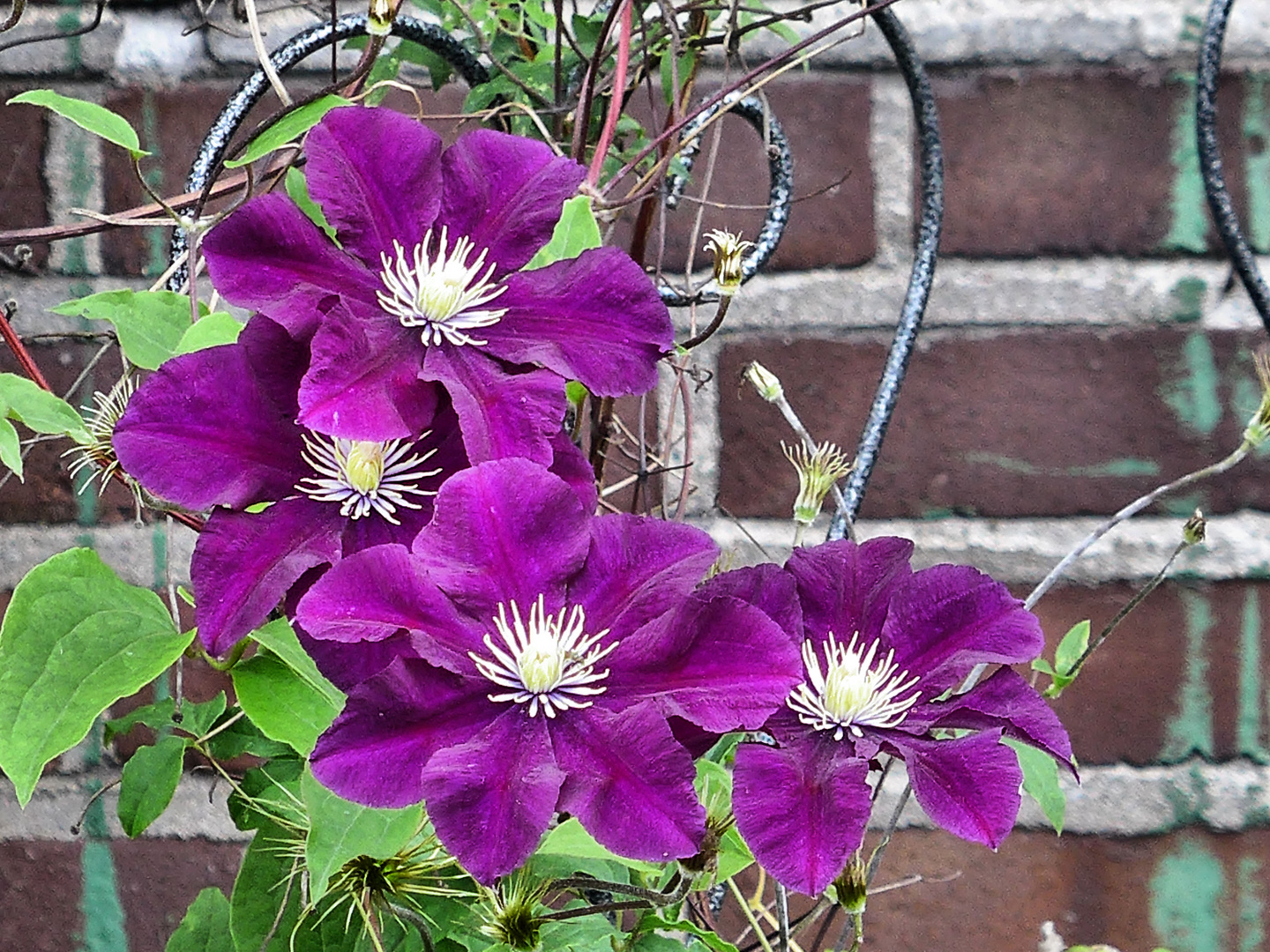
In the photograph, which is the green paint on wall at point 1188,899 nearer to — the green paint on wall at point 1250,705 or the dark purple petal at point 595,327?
the green paint on wall at point 1250,705

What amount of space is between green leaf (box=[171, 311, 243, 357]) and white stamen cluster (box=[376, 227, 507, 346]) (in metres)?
0.05

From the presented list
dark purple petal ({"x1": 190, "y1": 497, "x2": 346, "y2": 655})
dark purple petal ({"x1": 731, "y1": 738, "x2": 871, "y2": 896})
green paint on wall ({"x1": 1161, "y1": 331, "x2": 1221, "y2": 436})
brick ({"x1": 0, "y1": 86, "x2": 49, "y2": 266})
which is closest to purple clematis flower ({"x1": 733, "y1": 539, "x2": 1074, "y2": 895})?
dark purple petal ({"x1": 731, "y1": 738, "x2": 871, "y2": 896})

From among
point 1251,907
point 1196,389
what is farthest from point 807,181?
point 1251,907

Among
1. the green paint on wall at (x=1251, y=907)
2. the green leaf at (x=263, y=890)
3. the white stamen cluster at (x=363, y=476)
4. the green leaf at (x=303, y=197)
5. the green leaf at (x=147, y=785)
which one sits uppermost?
the green leaf at (x=303, y=197)

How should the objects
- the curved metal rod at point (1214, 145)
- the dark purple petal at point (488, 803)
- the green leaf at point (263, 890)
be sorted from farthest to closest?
the curved metal rod at point (1214, 145), the green leaf at point (263, 890), the dark purple petal at point (488, 803)

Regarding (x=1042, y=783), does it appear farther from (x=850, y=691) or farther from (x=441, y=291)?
(x=441, y=291)

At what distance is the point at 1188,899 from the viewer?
0.58 meters

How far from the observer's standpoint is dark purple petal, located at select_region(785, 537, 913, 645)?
0.30 m

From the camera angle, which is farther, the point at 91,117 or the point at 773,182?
the point at 773,182

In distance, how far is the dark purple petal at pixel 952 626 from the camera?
0.94 ft

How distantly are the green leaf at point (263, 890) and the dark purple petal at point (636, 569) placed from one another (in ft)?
0.44

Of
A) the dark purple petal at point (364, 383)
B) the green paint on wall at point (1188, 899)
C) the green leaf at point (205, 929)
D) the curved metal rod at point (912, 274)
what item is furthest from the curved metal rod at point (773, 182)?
the green paint on wall at point (1188, 899)

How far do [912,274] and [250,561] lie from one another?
1.03 ft

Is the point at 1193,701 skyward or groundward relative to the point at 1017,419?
Result: groundward
